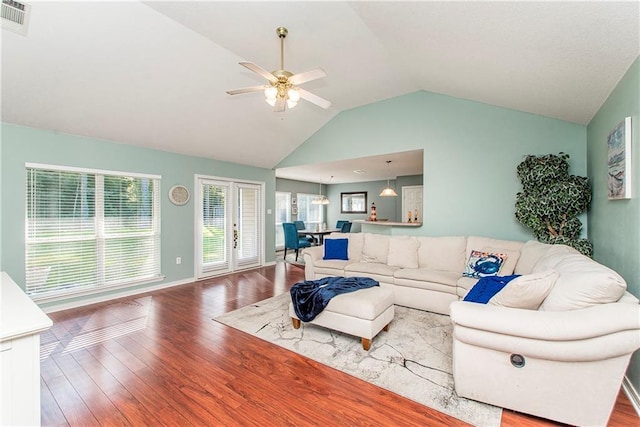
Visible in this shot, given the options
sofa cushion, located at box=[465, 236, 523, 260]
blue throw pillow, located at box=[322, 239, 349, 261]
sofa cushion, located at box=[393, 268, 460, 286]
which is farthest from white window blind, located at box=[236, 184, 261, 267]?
sofa cushion, located at box=[465, 236, 523, 260]

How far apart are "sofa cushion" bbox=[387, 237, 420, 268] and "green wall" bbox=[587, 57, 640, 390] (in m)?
1.96

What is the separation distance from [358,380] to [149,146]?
467 cm

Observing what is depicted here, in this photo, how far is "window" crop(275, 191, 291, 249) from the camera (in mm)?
9305

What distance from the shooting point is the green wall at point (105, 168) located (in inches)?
134

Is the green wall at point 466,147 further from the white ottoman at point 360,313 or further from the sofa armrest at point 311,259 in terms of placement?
the white ottoman at point 360,313

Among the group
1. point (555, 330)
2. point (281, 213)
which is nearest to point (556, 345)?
point (555, 330)

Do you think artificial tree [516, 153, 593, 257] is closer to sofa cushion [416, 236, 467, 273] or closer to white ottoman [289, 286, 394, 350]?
sofa cushion [416, 236, 467, 273]

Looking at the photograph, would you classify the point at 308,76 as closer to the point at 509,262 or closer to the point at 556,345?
the point at 556,345

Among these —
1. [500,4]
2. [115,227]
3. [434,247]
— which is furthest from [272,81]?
[115,227]

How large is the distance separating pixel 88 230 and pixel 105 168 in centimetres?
95

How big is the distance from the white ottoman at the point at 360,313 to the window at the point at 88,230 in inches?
136

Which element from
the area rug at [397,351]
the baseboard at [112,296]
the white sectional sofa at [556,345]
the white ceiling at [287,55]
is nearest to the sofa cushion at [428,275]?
the area rug at [397,351]

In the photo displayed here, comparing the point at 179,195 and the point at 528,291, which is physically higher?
the point at 179,195

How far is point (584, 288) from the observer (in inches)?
65.9
